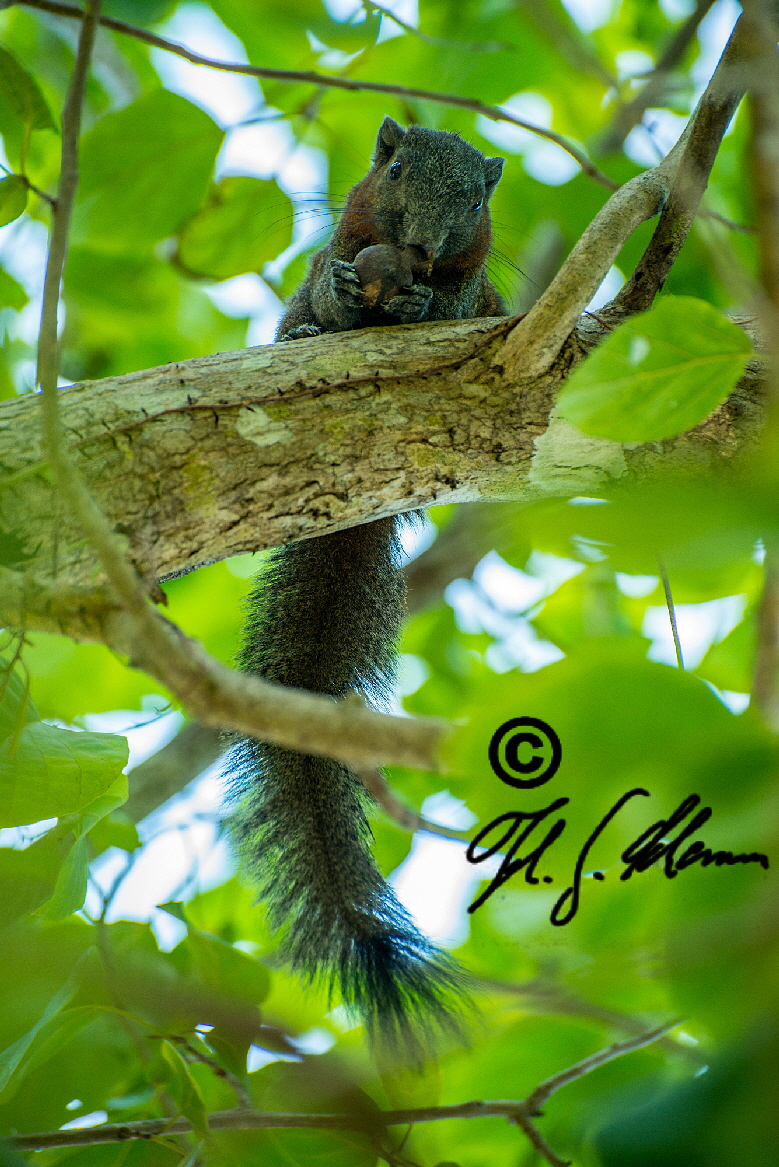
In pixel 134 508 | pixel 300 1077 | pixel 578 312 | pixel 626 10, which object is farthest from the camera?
pixel 626 10

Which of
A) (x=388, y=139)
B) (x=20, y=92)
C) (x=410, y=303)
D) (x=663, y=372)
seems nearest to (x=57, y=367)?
(x=663, y=372)

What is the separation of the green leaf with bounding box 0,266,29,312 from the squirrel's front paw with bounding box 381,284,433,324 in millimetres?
771

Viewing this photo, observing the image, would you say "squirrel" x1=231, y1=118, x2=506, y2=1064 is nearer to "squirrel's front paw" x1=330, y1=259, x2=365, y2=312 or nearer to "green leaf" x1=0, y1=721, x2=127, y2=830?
"squirrel's front paw" x1=330, y1=259, x2=365, y2=312

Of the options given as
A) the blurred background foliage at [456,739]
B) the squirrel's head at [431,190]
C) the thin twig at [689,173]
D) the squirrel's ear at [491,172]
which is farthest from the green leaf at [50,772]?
the squirrel's ear at [491,172]

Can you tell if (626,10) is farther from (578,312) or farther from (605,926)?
(605,926)

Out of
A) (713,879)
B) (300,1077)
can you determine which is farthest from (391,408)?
(713,879)

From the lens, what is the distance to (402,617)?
5.75 ft

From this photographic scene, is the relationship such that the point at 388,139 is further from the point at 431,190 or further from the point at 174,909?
the point at 174,909

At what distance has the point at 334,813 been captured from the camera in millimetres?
1385

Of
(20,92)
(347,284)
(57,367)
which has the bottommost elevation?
(57,367)

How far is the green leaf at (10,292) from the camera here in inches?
66.5

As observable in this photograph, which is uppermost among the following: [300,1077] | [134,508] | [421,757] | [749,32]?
[134,508]

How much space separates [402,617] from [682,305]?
50.4 inches
